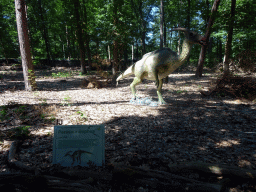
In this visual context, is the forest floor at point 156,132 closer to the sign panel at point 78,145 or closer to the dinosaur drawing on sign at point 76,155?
the sign panel at point 78,145

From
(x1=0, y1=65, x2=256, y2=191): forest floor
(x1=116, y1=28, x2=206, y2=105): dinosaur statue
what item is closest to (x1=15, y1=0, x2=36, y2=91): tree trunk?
(x1=0, y1=65, x2=256, y2=191): forest floor

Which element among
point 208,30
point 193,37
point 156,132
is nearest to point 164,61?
point 193,37

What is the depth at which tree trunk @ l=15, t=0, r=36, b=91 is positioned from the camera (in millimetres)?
6324

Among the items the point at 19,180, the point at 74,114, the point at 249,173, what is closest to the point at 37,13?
the point at 74,114

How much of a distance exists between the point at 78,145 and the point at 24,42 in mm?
6942

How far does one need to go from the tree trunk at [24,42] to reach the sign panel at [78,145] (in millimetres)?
6116

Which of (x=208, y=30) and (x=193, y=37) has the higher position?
(x=208, y=30)

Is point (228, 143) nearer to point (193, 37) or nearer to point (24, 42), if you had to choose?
point (193, 37)

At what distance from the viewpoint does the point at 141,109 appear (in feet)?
15.1

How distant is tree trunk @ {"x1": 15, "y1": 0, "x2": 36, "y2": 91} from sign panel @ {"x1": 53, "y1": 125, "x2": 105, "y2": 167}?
241 inches

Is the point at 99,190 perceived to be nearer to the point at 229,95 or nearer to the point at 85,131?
the point at 85,131

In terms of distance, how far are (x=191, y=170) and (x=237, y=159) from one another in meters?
0.86

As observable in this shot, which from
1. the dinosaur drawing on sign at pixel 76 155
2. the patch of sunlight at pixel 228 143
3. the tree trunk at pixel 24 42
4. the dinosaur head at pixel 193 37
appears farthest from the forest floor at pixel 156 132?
the tree trunk at pixel 24 42

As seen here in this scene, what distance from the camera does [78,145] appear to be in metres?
1.87
